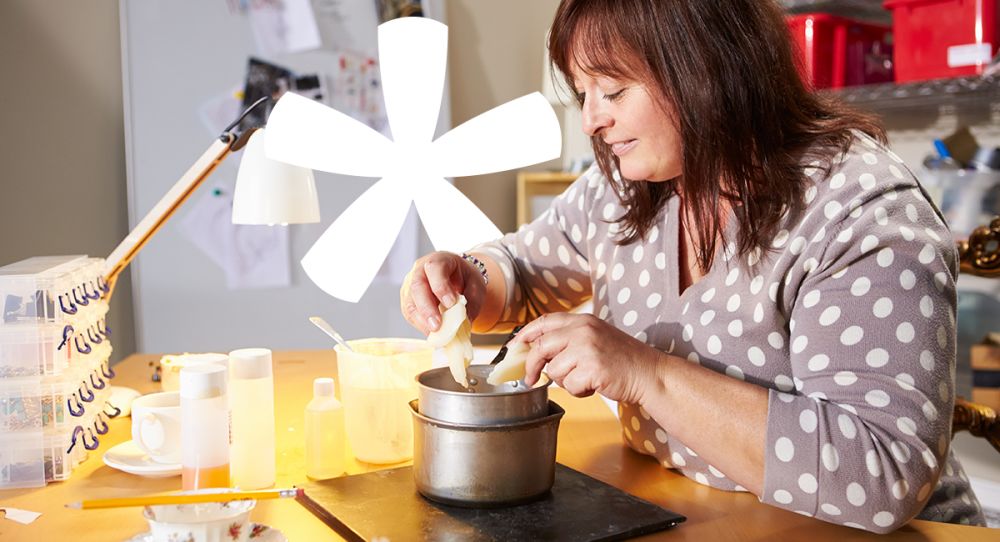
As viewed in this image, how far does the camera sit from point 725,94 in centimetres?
115

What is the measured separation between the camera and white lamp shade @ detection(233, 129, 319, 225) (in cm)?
132

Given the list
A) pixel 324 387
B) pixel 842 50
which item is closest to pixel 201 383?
pixel 324 387

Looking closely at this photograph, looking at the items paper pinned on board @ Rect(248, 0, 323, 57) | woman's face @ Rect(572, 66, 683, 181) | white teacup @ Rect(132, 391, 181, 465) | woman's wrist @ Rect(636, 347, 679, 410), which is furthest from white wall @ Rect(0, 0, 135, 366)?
woman's wrist @ Rect(636, 347, 679, 410)

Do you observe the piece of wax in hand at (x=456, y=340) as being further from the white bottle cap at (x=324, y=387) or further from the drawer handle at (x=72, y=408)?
the drawer handle at (x=72, y=408)

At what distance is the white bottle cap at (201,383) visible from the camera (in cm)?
101

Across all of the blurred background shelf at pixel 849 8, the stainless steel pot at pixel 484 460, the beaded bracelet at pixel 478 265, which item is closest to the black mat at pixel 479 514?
the stainless steel pot at pixel 484 460

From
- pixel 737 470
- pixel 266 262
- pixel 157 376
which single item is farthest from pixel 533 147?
pixel 266 262

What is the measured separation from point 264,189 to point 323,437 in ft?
1.33

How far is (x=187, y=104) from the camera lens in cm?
269

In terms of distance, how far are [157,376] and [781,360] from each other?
1.11 m

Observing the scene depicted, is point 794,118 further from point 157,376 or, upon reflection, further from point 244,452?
point 157,376

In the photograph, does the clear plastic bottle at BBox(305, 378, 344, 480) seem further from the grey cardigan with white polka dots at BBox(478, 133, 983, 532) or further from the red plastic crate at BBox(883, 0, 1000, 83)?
the red plastic crate at BBox(883, 0, 1000, 83)

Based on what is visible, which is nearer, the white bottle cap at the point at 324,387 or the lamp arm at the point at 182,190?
the white bottle cap at the point at 324,387

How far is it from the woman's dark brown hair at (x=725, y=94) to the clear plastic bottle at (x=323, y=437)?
0.54 m
